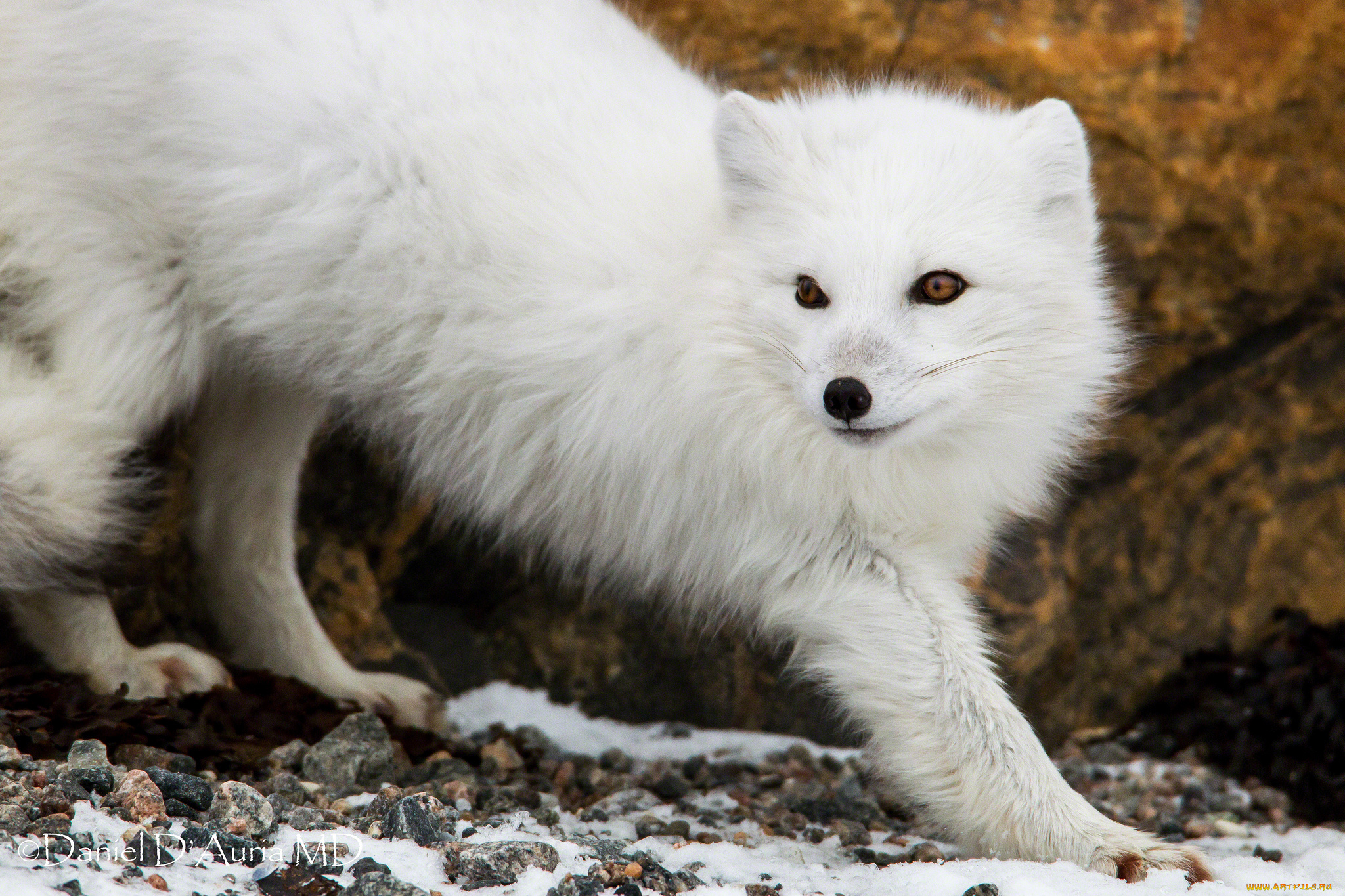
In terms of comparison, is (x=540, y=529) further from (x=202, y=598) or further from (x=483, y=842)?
(x=202, y=598)

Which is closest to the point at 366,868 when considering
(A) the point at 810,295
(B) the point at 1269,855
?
(A) the point at 810,295

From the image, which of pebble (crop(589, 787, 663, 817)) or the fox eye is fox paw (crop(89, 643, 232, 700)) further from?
the fox eye

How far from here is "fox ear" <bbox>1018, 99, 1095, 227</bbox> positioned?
3.21 meters

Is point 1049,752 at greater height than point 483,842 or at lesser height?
greater

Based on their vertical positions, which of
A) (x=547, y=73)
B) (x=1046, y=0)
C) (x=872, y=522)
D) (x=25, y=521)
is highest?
(x=1046, y=0)

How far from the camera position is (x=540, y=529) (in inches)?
148

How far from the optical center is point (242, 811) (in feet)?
9.22

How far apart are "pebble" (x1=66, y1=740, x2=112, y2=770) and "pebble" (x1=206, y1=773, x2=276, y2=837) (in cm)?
37

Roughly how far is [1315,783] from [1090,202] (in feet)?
7.88

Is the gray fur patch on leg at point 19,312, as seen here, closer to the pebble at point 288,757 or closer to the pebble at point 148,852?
the pebble at point 288,757

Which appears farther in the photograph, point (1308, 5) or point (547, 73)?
point (1308, 5)

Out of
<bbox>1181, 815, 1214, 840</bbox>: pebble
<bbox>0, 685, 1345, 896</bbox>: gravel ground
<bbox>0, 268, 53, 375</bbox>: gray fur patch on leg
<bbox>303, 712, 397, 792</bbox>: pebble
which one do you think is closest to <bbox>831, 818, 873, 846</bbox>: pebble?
<bbox>0, 685, 1345, 896</bbox>: gravel ground

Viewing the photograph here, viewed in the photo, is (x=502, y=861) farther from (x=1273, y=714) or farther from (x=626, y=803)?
(x=1273, y=714)

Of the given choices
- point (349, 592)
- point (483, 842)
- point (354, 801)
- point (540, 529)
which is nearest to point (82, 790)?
point (354, 801)
